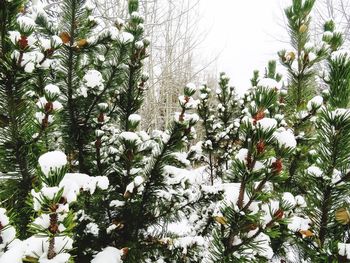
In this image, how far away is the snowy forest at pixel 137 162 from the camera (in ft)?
3.22

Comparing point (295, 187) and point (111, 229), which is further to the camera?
point (295, 187)

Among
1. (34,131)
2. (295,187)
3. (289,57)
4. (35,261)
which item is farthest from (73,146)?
(289,57)

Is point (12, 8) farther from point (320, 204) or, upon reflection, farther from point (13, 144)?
point (320, 204)

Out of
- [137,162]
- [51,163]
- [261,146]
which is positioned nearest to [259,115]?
[261,146]

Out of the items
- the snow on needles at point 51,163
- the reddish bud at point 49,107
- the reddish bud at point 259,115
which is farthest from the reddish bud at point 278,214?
the reddish bud at point 49,107

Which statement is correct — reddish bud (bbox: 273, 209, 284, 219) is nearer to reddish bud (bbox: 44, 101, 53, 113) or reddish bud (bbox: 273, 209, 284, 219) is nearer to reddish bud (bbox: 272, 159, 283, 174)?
reddish bud (bbox: 272, 159, 283, 174)

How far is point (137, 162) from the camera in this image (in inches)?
62.8

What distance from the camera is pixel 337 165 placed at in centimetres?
122

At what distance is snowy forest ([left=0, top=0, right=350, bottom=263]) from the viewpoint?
3.22 feet

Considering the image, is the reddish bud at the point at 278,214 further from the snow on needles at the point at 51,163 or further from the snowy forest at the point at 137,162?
the snow on needles at the point at 51,163

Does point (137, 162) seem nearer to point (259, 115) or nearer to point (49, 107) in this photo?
point (49, 107)

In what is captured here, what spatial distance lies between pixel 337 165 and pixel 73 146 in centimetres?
147

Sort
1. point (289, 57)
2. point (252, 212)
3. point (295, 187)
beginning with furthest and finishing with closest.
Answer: point (289, 57) < point (295, 187) < point (252, 212)

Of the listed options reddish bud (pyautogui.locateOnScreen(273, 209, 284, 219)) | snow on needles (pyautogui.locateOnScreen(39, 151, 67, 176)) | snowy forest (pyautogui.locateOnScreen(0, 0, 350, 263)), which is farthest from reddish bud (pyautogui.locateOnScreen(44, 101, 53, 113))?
reddish bud (pyautogui.locateOnScreen(273, 209, 284, 219))
